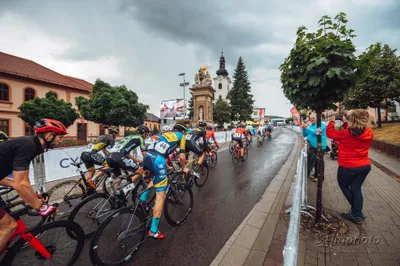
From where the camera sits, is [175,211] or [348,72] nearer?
[348,72]

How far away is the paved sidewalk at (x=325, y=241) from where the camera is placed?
235 cm

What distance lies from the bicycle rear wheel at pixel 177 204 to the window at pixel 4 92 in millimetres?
30272

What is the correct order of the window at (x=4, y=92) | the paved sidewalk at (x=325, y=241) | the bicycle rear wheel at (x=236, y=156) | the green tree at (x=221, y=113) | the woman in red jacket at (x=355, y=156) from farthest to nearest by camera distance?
the green tree at (x=221, y=113), the window at (x=4, y=92), the bicycle rear wheel at (x=236, y=156), the woman in red jacket at (x=355, y=156), the paved sidewalk at (x=325, y=241)

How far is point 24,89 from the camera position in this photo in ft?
77.1

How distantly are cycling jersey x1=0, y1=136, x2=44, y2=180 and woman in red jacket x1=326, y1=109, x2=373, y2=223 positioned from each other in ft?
14.2

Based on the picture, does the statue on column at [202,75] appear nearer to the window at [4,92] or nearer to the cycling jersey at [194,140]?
the cycling jersey at [194,140]

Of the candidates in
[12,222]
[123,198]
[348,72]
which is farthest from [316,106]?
[12,222]

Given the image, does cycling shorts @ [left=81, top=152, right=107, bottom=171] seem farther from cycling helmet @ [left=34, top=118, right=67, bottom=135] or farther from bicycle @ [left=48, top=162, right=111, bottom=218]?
cycling helmet @ [left=34, top=118, right=67, bottom=135]

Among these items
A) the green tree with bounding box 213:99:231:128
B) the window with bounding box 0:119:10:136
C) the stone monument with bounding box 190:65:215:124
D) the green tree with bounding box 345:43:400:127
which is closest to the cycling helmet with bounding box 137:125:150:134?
the green tree with bounding box 345:43:400:127

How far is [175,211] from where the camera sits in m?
3.60

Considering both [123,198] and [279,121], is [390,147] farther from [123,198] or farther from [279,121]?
[279,121]

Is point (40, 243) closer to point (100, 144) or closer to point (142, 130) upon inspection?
point (100, 144)

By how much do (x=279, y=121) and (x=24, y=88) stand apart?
108 meters

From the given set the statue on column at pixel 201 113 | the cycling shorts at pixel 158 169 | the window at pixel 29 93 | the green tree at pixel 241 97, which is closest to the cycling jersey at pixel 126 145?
the cycling shorts at pixel 158 169
